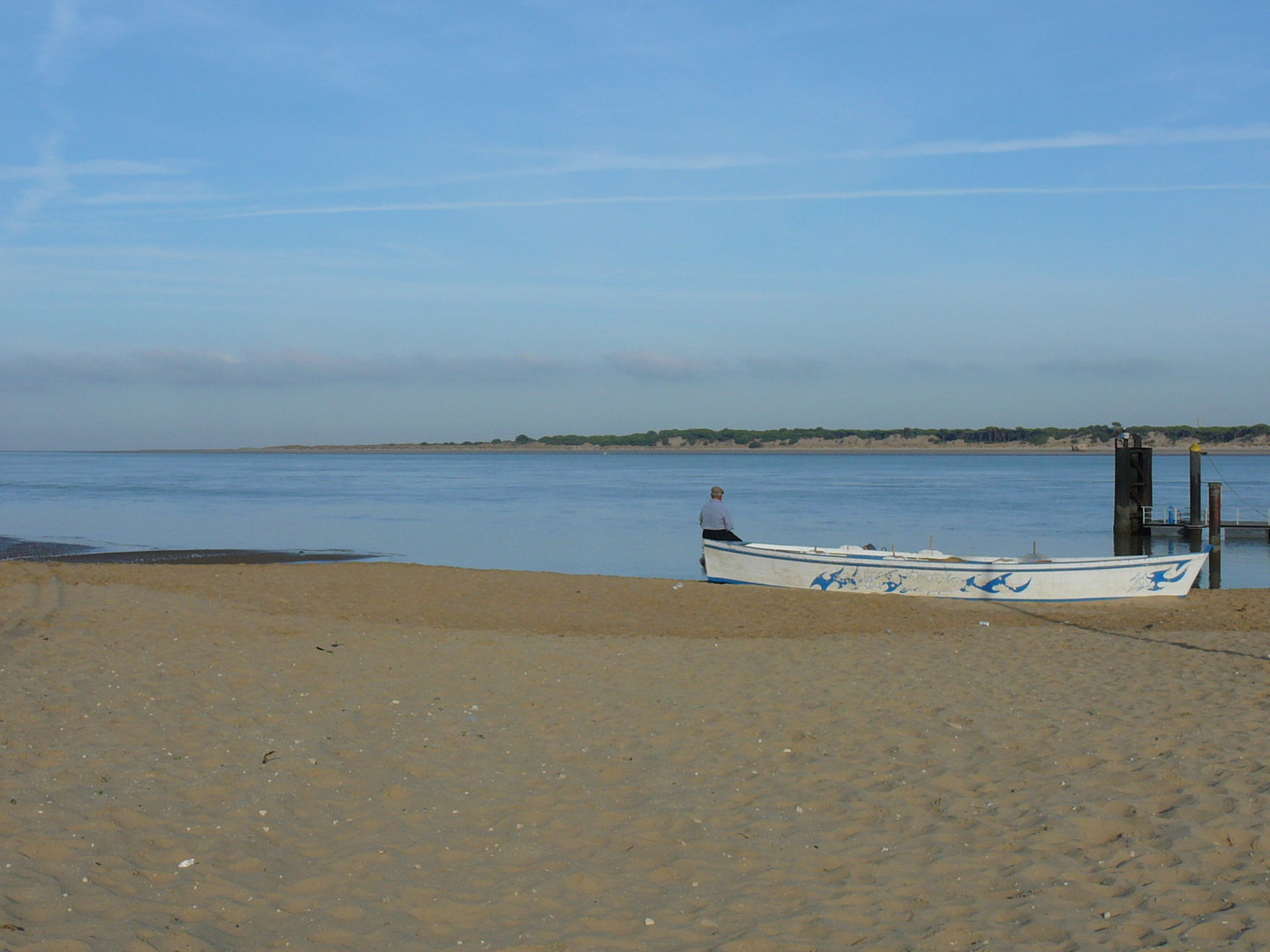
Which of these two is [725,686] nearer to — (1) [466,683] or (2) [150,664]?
(1) [466,683]

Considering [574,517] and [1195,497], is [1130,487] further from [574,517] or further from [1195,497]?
[574,517]

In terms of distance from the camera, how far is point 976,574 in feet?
56.8

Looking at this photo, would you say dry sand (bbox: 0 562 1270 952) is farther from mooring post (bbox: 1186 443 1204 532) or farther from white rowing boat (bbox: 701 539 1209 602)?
mooring post (bbox: 1186 443 1204 532)

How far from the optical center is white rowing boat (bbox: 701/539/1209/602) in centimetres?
1727

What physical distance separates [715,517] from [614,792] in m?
13.1

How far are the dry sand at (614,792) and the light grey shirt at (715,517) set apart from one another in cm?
750

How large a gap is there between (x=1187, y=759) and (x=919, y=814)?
2.19 meters

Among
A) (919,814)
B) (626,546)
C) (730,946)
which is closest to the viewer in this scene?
(730,946)

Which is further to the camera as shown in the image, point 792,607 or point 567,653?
point 792,607

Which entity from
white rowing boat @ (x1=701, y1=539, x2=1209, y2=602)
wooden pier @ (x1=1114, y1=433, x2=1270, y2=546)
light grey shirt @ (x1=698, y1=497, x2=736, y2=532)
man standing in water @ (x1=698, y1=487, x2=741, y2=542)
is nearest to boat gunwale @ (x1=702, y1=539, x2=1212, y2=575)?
white rowing boat @ (x1=701, y1=539, x2=1209, y2=602)

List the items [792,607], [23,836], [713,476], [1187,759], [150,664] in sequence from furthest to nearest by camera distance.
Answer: [713,476] → [792,607] → [150,664] → [1187,759] → [23,836]

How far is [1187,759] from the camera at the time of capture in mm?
6586

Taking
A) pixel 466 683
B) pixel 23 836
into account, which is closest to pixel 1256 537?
pixel 466 683

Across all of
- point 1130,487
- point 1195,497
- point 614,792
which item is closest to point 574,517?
point 1130,487
